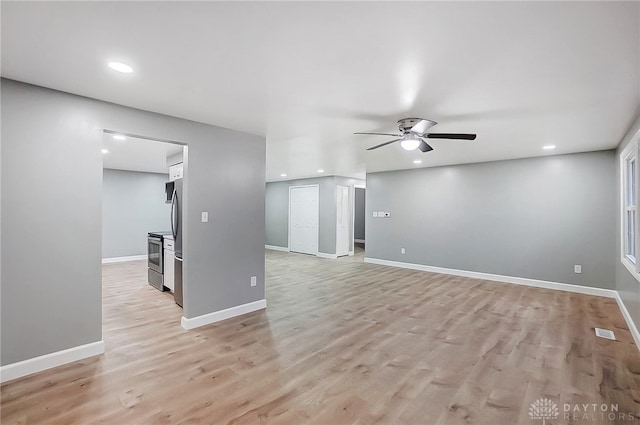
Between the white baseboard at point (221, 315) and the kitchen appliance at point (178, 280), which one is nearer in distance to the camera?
the white baseboard at point (221, 315)

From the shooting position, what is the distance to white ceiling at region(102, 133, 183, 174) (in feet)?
15.1

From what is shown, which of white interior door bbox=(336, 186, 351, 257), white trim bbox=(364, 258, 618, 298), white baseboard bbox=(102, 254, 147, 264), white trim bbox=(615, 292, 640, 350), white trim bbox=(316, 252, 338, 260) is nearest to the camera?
white trim bbox=(615, 292, 640, 350)

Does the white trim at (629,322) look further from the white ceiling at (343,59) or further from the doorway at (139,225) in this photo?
the doorway at (139,225)

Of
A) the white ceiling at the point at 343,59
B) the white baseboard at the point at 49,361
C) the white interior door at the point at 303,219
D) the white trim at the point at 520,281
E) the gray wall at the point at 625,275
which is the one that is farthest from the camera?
the white interior door at the point at 303,219

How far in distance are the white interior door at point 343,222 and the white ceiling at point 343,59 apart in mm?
5394

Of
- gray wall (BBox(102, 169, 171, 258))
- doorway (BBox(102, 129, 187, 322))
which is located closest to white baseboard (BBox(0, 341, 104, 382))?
doorway (BBox(102, 129, 187, 322))

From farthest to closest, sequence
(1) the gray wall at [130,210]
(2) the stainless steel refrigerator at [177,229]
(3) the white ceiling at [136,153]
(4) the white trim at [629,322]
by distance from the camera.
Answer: (1) the gray wall at [130,210], (3) the white ceiling at [136,153], (2) the stainless steel refrigerator at [177,229], (4) the white trim at [629,322]

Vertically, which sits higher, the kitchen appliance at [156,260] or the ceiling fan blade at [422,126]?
the ceiling fan blade at [422,126]

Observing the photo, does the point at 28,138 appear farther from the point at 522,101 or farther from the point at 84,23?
the point at 522,101

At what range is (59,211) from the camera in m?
2.60

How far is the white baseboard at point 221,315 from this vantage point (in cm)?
346

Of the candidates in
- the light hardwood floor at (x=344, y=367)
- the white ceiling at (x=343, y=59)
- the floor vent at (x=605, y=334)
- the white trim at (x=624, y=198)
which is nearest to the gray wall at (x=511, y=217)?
the white trim at (x=624, y=198)

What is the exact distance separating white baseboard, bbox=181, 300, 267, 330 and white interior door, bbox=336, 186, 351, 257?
189 inches

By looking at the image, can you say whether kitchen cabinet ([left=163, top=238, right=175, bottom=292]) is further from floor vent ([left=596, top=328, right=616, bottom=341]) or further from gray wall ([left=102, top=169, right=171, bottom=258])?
floor vent ([left=596, top=328, right=616, bottom=341])
